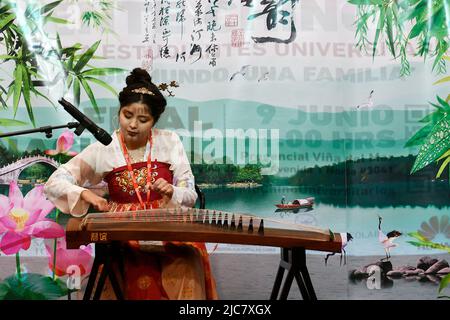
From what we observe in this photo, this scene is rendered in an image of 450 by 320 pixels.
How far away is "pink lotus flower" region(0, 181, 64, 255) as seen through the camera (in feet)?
10.1

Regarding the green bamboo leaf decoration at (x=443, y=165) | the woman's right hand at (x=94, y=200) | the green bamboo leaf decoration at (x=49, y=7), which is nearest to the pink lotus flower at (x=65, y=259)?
the woman's right hand at (x=94, y=200)

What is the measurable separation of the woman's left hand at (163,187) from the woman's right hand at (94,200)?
0.26m

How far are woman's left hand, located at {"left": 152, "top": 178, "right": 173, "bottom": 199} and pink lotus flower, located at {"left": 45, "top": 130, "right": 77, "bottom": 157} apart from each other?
51 cm

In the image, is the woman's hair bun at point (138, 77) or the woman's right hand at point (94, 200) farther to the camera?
the woman's hair bun at point (138, 77)

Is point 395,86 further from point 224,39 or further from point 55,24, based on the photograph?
point 55,24

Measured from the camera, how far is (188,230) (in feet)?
8.66

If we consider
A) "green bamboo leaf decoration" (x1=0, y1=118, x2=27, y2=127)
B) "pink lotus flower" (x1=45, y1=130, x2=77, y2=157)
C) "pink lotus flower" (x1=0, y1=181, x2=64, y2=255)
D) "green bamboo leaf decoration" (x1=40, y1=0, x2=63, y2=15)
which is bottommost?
"pink lotus flower" (x1=0, y1=181, x2=64, y2=255)

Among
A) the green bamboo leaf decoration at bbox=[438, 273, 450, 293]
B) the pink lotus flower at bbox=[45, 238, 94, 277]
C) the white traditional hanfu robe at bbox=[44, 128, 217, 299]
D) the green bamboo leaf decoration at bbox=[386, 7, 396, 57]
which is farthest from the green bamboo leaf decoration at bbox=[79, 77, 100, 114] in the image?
the green bamboo leaf decoration at bbox=[438, 273, 450, 293]

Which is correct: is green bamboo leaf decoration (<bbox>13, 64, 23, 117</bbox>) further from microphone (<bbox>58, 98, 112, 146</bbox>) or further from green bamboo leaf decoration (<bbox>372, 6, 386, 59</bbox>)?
green bamboo leaf decoration (<bbox>372, 6, 386, 59</bbox>)

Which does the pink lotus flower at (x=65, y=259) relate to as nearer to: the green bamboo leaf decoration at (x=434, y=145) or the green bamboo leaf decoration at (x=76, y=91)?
the green bamboo leaf decoration at (x=76, y=91)

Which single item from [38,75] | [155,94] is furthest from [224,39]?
[38,75]

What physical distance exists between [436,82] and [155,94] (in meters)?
1.51

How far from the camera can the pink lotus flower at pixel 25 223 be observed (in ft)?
10.1

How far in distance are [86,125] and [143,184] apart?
426mm
